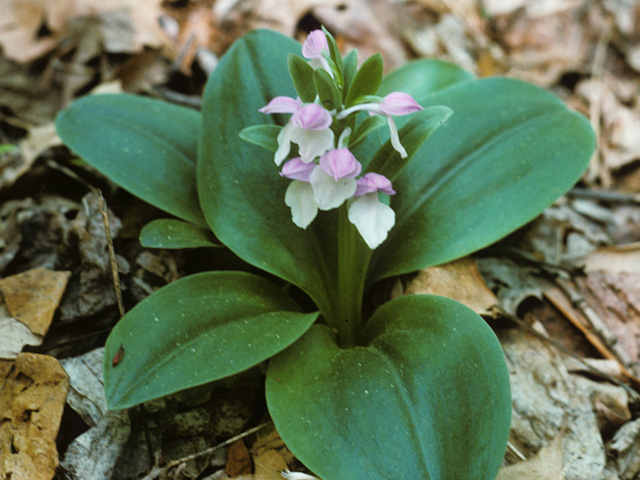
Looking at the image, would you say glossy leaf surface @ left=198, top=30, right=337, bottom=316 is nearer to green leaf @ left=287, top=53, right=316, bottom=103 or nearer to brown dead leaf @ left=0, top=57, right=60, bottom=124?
green leaf @ left=287, top=53, right=316, bottom=103

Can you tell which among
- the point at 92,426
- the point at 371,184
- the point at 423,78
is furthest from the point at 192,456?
the point at 423,78

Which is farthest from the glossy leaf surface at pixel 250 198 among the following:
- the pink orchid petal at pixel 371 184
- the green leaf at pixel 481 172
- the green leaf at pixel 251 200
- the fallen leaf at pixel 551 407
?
the fallen leaf at pixel 551 407

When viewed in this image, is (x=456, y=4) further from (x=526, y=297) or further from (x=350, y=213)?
(x=350, y=213)

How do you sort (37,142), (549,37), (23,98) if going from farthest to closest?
(549,37)
(23,98)
(37,142)

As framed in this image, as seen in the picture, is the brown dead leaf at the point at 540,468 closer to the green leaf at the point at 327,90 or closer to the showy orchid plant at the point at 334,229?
the showy orchid plant at the point at 334,229

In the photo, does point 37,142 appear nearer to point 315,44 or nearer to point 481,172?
point 315,44

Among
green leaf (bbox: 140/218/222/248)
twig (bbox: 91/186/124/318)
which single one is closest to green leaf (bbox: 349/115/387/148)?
green leaf (bbox: 140/218/222/248)
